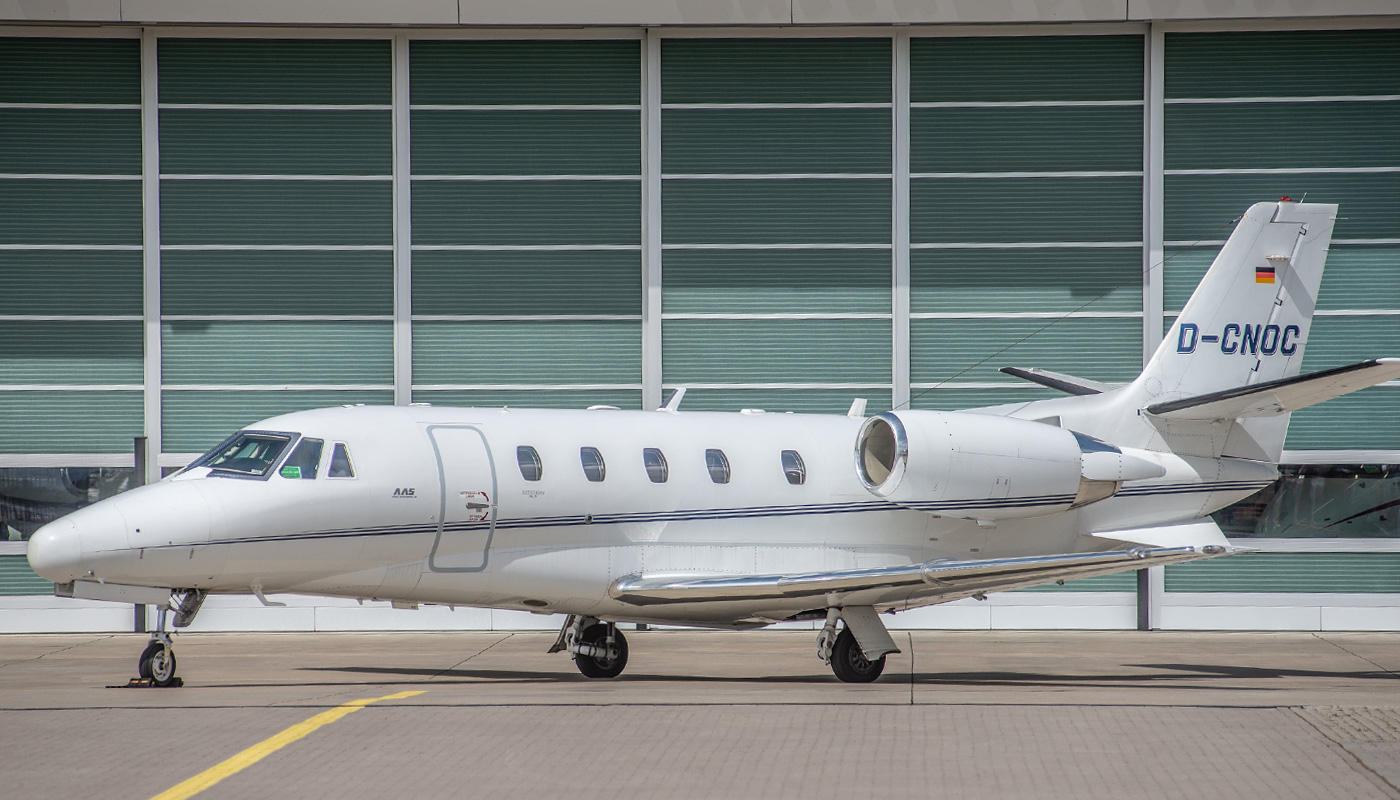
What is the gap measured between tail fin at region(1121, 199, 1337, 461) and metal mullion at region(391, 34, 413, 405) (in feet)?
33.6

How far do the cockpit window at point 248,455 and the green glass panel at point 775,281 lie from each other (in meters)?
8.97

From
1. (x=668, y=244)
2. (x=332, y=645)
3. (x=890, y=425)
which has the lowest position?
(x=332, y=645)

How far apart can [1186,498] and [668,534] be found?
5.79 metres

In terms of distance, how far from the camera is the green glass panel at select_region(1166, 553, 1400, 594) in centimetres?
2098

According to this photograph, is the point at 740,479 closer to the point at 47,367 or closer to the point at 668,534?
the point at 668,534

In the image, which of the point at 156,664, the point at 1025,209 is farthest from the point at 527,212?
the point at 156,664

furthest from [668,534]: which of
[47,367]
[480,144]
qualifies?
[47,367]

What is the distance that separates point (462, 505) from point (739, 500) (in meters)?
3.03

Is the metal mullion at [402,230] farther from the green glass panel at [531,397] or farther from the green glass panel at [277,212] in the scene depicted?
the green glass panel at [531,397]

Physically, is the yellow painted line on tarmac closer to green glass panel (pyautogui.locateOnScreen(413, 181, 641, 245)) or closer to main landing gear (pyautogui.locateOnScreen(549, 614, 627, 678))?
main landing gear (pyautogui.locateOnScreen(549, 614, 627, 678))

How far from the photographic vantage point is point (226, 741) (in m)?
10.0

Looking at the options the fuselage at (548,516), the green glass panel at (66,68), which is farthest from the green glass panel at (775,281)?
the green glass panel at (66,68)

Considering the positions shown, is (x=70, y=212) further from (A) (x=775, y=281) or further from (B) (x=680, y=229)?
(A) (x=775, y=281)

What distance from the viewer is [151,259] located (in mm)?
21172
